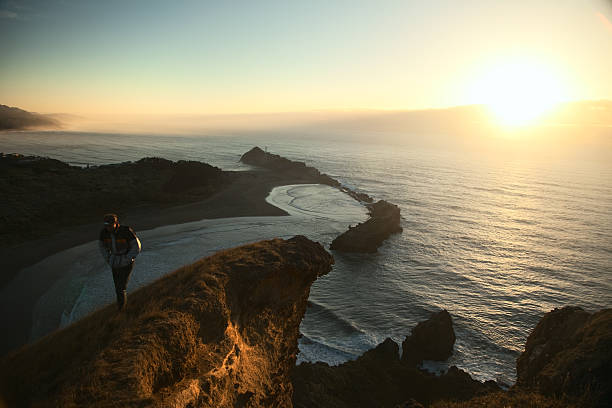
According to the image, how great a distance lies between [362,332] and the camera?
2162cm

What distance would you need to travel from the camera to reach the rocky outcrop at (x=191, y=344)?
640cm

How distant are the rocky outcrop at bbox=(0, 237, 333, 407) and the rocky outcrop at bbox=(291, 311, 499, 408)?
3.36 metres

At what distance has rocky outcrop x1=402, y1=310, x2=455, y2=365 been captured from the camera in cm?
1892

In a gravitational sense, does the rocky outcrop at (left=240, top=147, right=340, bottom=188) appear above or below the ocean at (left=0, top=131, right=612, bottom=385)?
above

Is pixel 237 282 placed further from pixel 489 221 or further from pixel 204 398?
pixel 489 221

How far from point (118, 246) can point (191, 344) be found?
318cm

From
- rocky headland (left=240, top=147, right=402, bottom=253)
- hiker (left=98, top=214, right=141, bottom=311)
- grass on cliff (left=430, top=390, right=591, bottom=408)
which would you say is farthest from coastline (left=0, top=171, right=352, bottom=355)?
grass on cliff (left=430, top=390, right=591, bottom=408)

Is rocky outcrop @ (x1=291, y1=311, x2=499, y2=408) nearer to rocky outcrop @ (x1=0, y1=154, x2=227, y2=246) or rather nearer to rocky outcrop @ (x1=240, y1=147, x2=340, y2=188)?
rocky outcrop @ (x1=0, y1=154, x2=227, y2=246)

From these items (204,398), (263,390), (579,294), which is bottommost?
(579,294)

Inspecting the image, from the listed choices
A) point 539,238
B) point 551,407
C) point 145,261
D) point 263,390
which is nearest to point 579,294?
point 539,238

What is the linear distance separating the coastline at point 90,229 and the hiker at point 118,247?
38.6ft

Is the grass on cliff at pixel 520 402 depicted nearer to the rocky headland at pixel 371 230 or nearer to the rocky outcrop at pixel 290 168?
the rocky headland at pixel 371 230

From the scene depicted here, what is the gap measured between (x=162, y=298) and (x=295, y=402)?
28.0 ft

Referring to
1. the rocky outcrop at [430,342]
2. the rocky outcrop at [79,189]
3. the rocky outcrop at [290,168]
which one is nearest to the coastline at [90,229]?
the rocky outcrop at [79,189]
